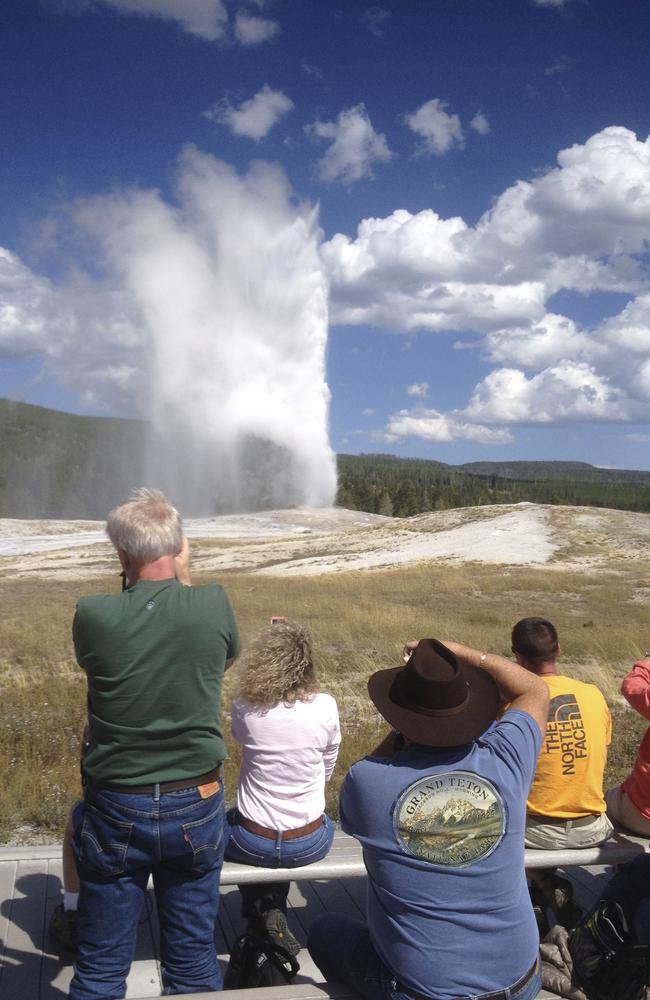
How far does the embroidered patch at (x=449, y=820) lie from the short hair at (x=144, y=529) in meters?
1.11

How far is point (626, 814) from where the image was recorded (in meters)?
3.98

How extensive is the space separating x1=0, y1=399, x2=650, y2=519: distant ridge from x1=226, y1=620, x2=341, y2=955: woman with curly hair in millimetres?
90785

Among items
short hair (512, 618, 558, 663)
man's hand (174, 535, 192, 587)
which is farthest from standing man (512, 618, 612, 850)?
man's hand (174, 535, 192, 587)

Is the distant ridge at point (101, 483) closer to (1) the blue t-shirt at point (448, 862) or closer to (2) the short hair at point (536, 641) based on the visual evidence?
(2) the short hair at point (536, 641)

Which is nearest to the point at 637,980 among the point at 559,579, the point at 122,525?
the point at 122,525

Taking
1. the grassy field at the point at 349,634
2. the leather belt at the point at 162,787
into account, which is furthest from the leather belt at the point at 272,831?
the grassy field at the point at 349,634

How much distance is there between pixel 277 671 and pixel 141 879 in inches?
44.6

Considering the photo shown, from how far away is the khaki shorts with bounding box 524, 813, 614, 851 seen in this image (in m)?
3.79

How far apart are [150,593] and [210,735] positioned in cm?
52

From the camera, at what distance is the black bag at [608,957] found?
9.57ft

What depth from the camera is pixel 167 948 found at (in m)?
2.73

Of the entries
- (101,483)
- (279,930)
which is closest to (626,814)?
(279,930)

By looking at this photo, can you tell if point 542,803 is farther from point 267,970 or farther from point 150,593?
point 150,593

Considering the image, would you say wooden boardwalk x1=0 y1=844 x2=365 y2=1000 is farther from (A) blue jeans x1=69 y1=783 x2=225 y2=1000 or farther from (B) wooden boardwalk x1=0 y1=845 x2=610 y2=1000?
(A) blue jeans x1=69 y1=783 x2=225 y2=1000
